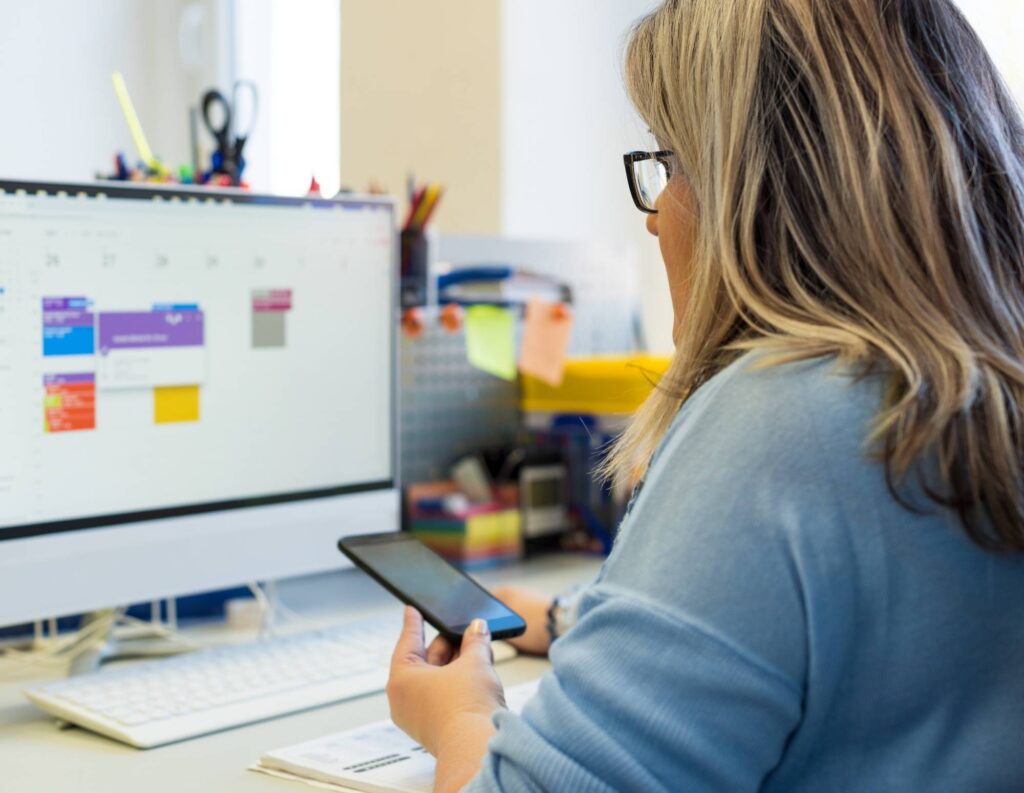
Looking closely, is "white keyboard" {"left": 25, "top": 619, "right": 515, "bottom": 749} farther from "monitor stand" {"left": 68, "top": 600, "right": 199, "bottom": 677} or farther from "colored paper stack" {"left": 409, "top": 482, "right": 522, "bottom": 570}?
"colored paper stack" {"left": 409, "top": 482, "right": 522, "bottom": 570}

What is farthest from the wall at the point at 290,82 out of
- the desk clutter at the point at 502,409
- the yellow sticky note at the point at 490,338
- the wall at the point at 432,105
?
the yellow sticky note at the point at 490,338

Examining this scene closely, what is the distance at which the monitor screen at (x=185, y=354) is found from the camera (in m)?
0.96

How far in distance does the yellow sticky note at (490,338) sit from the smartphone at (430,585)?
19.3 inches

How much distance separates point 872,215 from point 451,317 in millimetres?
928

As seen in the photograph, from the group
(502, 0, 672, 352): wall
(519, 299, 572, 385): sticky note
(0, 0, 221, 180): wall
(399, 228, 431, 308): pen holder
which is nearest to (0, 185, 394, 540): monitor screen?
(399, 228, 431, 308): pen holder

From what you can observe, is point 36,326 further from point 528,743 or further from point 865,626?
point 865,626

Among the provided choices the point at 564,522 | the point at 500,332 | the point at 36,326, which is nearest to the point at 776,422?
the point at 36,326

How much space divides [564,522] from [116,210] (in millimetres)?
797

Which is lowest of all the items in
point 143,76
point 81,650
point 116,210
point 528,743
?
point 81,650

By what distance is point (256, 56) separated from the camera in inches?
82.3

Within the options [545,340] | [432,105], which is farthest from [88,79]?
[545,340]

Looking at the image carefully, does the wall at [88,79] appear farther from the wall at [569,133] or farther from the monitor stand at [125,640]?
the monitor stand at [125,640]

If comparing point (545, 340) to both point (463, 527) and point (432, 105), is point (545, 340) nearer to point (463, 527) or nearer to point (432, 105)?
point (463, 527)

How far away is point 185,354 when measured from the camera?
1.05 metres
